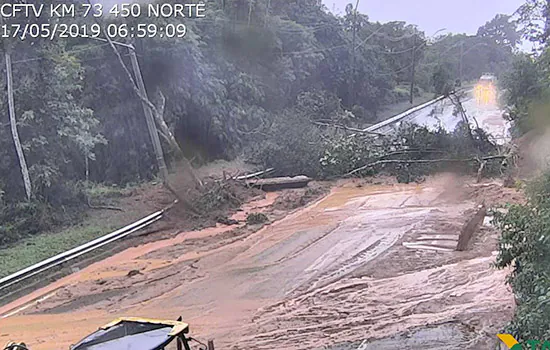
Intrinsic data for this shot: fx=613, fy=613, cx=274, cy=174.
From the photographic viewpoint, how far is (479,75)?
34625mm

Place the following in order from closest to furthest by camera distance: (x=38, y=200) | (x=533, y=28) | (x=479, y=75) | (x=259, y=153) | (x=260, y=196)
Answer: (x=38, y=200)
(x=260, y=196)
(x=533, y=28)
(x=259, y=153)
(x=479, y=75)

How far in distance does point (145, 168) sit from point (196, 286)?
10407 millimetres

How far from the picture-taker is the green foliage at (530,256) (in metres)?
5.51

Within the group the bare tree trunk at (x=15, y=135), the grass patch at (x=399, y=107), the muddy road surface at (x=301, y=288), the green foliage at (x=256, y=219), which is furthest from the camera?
the grass patch at (x=399, y=107)

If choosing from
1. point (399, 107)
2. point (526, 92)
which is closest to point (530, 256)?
point (526, 92)

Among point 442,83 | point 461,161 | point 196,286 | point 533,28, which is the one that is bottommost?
point 196,286

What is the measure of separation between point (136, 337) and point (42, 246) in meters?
9.18

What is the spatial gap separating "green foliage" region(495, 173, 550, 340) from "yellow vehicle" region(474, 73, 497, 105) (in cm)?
2127

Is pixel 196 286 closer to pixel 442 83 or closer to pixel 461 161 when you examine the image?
pixel 461 161

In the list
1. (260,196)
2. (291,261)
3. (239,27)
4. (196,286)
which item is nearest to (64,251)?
(196,286)

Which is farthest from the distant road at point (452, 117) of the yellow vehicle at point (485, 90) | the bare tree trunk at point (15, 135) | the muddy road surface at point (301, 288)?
the bare tree trunk at point (15, 135)

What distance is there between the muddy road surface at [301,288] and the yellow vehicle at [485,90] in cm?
1452

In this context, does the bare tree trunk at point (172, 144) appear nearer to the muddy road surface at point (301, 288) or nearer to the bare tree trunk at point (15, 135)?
the muddy road surface at point (301, 288)

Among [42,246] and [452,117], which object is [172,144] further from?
[452,117]
